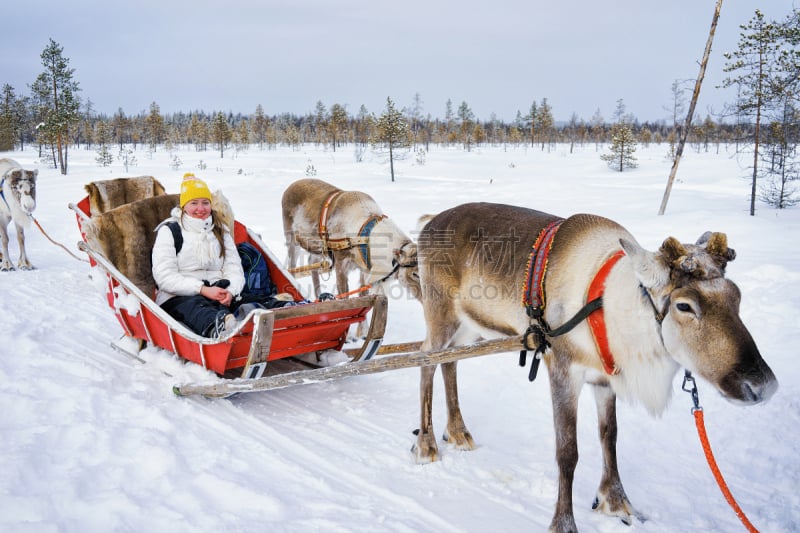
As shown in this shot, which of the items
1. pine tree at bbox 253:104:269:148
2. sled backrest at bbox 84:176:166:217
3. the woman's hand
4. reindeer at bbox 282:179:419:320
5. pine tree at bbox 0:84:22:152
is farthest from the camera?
pine tree at bbox 253:104:269:148

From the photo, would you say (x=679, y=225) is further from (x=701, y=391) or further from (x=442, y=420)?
(x=442, y=420)

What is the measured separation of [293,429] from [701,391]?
3.74m

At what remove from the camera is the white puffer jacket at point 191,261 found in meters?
4.66

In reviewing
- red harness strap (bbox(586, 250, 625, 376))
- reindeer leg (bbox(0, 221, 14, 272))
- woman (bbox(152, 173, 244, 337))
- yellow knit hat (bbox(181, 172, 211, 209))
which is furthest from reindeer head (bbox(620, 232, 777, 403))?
reindeer leg (bbox(0, 221, 14, 272))

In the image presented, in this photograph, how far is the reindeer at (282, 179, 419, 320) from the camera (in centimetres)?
546

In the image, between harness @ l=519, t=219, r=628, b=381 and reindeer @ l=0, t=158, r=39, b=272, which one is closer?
harness @ l=519, t=219, r=628, b=381

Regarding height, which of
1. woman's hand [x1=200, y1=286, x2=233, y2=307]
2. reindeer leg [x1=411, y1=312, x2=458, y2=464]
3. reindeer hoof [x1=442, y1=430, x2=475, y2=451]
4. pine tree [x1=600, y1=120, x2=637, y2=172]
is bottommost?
reindeer hoof [x1=442, y1=430, x2=475, y2=451]

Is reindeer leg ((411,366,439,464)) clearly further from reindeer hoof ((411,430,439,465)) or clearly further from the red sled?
the red sled

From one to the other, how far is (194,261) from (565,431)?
3.60 m

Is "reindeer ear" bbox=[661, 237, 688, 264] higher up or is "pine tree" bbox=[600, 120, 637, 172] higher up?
"pine tree" bbox=[600, 120, 637, 172]

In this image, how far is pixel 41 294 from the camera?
22.5ft

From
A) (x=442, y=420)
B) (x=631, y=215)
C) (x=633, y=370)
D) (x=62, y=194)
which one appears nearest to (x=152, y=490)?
(x=442, y=420)

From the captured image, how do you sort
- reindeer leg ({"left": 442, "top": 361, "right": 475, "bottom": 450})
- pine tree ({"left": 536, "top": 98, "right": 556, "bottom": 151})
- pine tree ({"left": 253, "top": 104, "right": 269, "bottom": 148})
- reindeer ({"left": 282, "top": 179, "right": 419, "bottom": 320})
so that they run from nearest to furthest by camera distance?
reindeer leg ({"left": 442, "top": 361, "right": 475, "bottom": 450}) → reindeer ({"left": 282, "top": 179, "right": 419, "bottom": 320}) → pine tree ({"left": 536, "top": 98, "right": 556, "bottom": 151}) → pine tree ({"left": 253, "top": 104, "right": 269, "bottom": 148})

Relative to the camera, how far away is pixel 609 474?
311 centimetres
